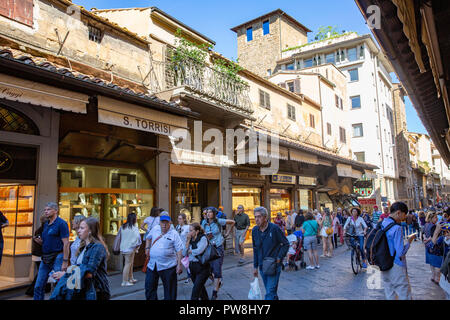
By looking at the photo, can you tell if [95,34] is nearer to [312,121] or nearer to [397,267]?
[397,267]

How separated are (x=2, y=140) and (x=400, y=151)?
46.7m

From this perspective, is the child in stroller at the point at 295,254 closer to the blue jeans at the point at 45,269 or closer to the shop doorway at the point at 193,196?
the shop doorway at the point at 193,196

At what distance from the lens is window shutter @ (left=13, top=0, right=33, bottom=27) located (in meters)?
8.53

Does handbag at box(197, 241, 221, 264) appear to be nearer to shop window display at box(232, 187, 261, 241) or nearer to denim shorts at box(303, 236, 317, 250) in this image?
denim shorts at box(303, 236, 317, 250)

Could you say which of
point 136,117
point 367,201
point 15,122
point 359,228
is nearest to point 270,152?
point 359,228

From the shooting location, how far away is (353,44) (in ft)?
124

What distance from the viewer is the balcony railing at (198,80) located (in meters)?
11.9

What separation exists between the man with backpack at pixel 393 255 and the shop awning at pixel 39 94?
660 cm

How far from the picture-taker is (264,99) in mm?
17922

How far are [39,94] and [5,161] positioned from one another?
184 centimetres
